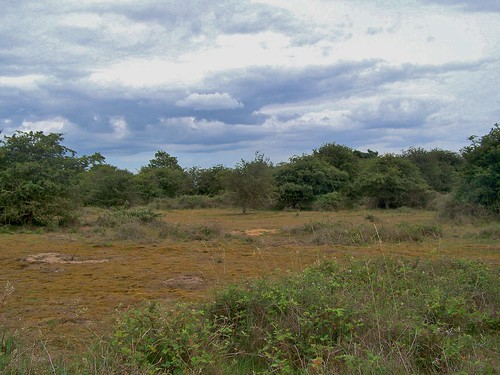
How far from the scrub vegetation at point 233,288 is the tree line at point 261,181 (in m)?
0.11

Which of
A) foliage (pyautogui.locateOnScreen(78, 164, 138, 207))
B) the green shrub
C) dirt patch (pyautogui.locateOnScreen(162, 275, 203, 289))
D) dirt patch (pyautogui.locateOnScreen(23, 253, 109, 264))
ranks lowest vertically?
dirt patch (pyautogui.locateOnScreen(162, 275, 203, 289))

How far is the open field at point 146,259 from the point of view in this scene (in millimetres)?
7574

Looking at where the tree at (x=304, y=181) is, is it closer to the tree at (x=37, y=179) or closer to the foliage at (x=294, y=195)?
the foliage at (x=294, y=195)

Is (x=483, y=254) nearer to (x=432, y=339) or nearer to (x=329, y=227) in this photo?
(x=329, y=227)

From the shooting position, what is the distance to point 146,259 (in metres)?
13.6

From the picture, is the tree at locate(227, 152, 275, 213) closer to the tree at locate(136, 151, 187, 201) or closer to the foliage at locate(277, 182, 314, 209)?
the foliage at locate(277, 182, 314, 209)

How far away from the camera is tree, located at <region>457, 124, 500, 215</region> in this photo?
2067 cm

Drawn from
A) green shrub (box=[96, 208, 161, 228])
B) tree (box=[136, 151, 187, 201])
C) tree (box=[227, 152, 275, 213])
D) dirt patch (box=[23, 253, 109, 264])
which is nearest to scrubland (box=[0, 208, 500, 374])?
dirt patch (box=[23, 253, 109, 264])

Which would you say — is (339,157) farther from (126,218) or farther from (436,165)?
(126,218)

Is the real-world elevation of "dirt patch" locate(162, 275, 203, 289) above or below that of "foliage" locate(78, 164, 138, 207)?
below

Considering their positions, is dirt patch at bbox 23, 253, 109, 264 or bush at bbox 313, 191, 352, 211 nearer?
dirt patch at bbox 23, 253, 109, 264

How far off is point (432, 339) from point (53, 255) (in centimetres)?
1172

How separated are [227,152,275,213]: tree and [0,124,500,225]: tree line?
0.07m

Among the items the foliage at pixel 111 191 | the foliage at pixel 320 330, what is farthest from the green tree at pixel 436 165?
the foliage at pixel 320 330
